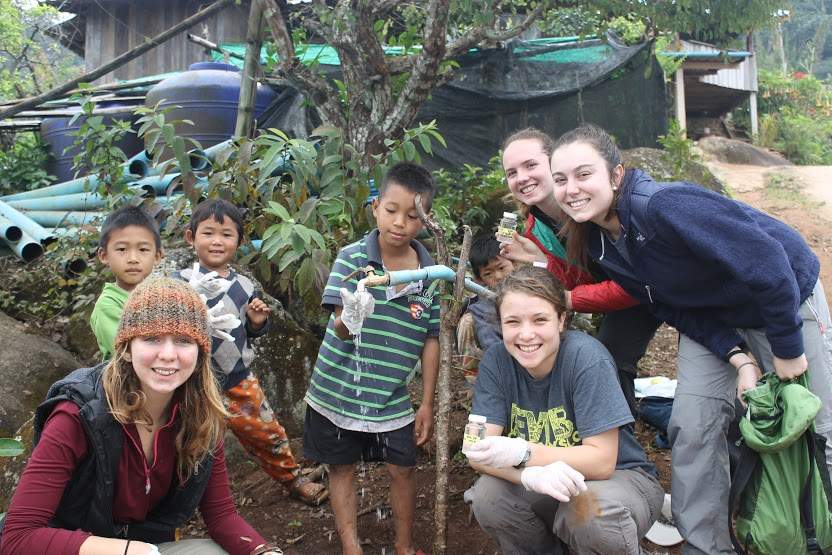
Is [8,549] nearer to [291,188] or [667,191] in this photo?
[667,191]

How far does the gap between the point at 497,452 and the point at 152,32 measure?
10.2 metres

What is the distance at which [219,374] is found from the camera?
285 centimetres

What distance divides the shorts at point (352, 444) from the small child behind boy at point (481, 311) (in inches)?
20.2

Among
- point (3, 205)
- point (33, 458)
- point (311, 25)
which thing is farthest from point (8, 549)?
point (3, 205)

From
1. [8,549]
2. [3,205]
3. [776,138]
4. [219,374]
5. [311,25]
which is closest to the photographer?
[8,549]

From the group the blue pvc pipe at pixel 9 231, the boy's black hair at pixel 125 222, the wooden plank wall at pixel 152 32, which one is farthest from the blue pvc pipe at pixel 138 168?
the wooden plank wall at pixel 152 32

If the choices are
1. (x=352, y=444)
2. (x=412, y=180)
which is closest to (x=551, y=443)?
(x=352, y=444)

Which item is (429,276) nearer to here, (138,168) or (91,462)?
(91,462)

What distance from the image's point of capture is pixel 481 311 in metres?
A: 2.94

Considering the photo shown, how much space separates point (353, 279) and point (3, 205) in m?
3.61

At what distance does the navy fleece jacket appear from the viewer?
2.04m

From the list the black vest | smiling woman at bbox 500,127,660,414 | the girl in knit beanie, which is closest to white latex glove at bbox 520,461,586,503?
smiling woman at bbox 500,127,660,414

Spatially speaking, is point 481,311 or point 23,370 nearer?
point 481,311

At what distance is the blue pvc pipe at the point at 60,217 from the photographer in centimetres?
474
